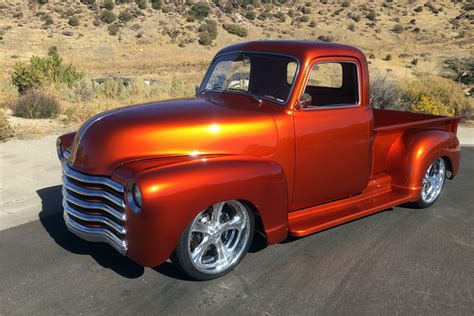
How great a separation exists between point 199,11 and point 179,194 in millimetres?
51525

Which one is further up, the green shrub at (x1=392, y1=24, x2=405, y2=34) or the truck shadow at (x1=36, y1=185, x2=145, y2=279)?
the green shrub at (x1=392, y1=24, x2=405, y2=34)

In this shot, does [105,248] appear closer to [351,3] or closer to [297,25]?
[297,25]

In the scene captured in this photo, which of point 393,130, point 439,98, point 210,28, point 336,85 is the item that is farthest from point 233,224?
point 210,28

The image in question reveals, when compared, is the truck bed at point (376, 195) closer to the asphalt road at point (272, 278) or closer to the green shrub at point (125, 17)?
the asphalt road at point (272, 278)

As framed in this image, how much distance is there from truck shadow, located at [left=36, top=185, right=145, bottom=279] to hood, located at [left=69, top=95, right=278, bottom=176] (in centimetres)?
89

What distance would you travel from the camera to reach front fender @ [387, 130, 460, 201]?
207 inches

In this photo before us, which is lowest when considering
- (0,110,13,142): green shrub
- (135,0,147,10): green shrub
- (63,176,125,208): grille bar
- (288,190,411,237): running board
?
(0,110,13,142): green shrub

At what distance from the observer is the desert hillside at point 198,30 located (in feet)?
119

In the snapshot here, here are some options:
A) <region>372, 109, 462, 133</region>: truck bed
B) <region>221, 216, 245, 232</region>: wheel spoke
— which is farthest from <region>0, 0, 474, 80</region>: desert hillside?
<region>221, 216, 245, 232</region>: wheel spoke

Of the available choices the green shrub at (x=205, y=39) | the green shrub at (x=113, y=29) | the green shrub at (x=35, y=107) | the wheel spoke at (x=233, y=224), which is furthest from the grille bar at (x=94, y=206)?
the green shrub at (x=113, y=29)

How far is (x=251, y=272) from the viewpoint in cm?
392

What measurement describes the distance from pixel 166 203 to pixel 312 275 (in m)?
1.49

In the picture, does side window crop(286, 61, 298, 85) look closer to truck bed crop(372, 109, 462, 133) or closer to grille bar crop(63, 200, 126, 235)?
truck bed crop(372, 109, 462, 133)

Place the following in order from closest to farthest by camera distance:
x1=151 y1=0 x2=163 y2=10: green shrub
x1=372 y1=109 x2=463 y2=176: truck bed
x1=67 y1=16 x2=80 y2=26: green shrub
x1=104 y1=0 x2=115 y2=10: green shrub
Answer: x1=372 y1=109 x2=463 y2=176: truck bed
x1=67 y1=16 x2=80 y2=26: green shrub
x1=104 y1=0 x2=115 y2=10: green shrub
x1=151 y1=0 x2=163 y2=10: green shrub
